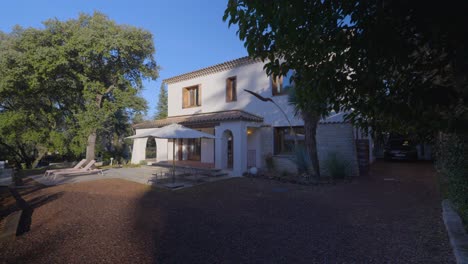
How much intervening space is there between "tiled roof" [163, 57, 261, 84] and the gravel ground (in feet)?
31.3

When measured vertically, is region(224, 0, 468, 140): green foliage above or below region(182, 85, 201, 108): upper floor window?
below

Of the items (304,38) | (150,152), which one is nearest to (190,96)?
(150,152)

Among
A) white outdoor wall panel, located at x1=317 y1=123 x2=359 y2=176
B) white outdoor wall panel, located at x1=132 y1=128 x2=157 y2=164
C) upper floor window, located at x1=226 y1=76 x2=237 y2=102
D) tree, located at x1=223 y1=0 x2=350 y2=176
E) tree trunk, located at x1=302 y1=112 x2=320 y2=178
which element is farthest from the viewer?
white outdoor wall panel, located at x1=132 y1=128 x2=157 y2=164

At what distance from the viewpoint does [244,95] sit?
15.7 metres

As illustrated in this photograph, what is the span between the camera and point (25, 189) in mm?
9758

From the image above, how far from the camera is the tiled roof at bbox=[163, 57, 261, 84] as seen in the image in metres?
15.6

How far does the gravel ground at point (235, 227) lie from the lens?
4.04 metres

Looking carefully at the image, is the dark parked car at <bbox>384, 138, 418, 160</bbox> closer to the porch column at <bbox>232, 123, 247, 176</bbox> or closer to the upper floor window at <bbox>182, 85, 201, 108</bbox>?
the porch column at <bbox>232, 123, 247, 176</bbox>

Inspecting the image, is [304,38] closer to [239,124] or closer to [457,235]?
[457,235]

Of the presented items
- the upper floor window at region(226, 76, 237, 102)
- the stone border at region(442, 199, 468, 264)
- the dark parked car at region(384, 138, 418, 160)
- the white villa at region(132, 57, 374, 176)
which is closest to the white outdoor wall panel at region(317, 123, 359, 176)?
the white villa at region(132, 57, 374, 176)

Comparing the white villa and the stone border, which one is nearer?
the stone border

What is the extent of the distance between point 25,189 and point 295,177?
11.8 m

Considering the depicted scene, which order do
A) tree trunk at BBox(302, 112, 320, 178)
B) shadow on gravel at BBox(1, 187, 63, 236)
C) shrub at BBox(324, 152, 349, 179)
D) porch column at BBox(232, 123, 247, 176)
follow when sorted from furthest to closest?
porch column at BBox(232, 123, 247, 176) → shrub at BBox(324, 152, 349, 179) → tree trunk at BBox(302, 112, 320, 178) → shadow on gravel at BBox(1, 187, 63, 236)

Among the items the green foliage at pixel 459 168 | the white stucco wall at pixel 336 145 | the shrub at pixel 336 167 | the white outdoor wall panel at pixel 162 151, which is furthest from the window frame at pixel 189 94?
the green foliage at pixel 459 168
